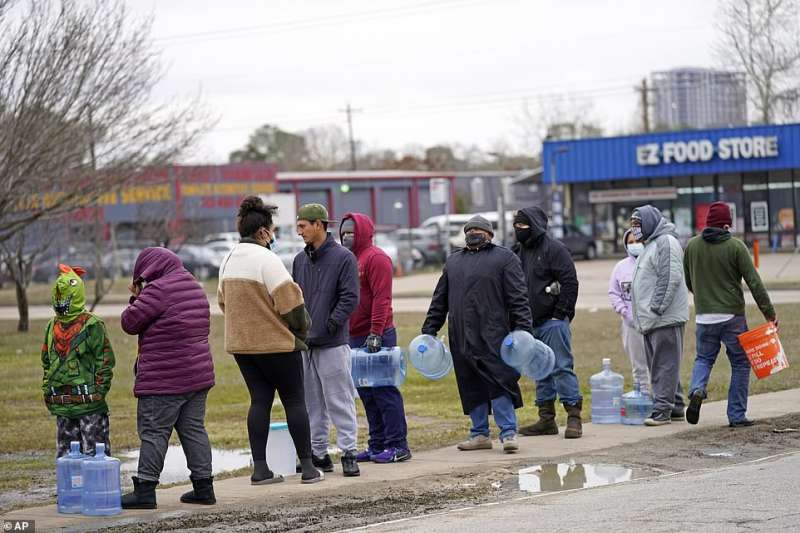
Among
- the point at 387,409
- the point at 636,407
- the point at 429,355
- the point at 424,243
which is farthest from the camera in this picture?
the point at 424,243

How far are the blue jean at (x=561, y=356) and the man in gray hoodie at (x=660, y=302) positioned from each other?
88 centimetres

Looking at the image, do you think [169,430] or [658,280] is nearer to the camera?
[169,430]

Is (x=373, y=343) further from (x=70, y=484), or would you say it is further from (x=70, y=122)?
(x=70, y=122)

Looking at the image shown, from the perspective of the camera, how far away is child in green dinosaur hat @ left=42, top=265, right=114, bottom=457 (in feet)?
29.5

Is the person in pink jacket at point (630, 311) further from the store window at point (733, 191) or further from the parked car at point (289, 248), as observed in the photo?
the store window at point (733, 191)

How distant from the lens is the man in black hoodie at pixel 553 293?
11.5m

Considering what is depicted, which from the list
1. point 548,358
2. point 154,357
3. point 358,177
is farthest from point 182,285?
point 358,177

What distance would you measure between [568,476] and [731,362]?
2963 mm

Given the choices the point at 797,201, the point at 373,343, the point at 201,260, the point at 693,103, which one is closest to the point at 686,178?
the point at 797,201

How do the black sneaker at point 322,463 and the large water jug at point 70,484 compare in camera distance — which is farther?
the black sneaker at point 322,463

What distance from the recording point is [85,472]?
862 centimetres

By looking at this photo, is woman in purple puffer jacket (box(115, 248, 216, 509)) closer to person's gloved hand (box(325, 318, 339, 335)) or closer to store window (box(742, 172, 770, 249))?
person's gloved hand (box(325, 318, 339, 335))

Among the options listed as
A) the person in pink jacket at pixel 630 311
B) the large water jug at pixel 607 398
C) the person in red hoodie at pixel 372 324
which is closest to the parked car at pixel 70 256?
the person in pink jacket at pixel 630 311

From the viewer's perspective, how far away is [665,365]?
1200cm
